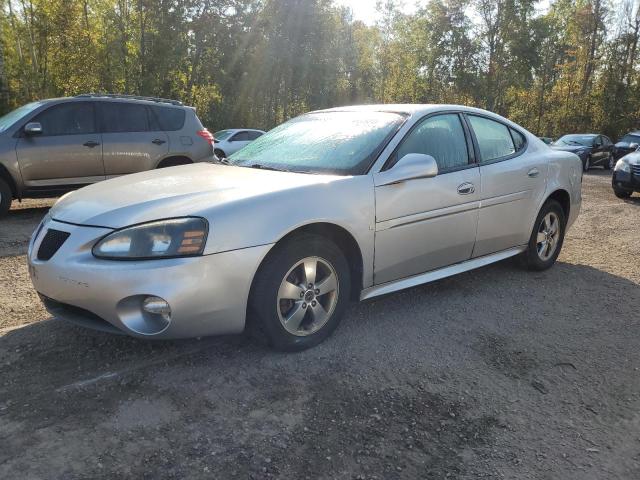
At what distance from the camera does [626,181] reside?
11008 mm

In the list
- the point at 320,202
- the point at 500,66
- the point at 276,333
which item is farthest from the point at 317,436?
the point at 500,66

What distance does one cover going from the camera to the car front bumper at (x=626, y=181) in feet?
35.7

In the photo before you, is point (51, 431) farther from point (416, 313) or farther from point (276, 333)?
point (416, 313)

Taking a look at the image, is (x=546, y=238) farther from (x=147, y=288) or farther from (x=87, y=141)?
(x=87, y=141)

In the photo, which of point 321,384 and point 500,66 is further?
point 500,66

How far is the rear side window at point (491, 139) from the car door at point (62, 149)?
5788mm

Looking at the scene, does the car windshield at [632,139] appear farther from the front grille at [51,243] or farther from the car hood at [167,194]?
the front grille at [51,243]

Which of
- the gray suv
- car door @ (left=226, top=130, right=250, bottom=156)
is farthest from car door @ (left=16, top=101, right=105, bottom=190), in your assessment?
car door @ (left=226, top=130, right=250, bottom=156)

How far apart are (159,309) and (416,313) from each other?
203cm

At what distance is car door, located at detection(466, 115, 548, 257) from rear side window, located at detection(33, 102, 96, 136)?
5.93 meters

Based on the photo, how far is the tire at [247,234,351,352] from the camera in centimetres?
310

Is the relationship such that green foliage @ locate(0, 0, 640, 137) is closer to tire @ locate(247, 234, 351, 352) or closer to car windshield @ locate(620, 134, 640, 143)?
car windshield @ locate(620, 134, 640, 143)

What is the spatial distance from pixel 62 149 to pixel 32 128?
1.61 feet

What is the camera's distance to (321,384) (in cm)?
296
